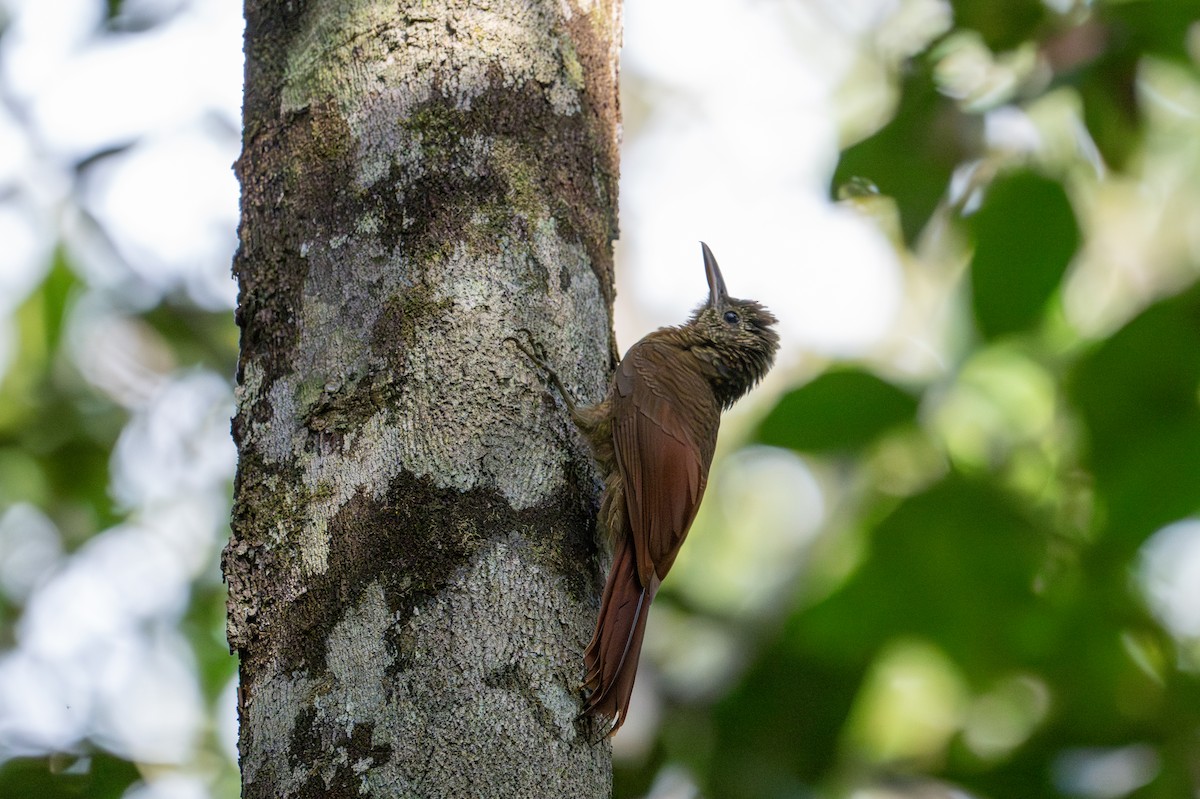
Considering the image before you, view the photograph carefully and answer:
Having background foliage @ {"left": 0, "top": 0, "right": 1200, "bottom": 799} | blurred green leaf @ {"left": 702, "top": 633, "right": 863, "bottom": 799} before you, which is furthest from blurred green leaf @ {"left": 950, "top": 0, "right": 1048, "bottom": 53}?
blurred green leaf @ {"left": 702, "top": 633, "right": 863, "bottom": 799}

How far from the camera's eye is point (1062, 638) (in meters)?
2.44

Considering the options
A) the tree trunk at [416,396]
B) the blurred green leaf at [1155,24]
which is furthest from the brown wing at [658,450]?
the blurred green leaf at [1155,24]

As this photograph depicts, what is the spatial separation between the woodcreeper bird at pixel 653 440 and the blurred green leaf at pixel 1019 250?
0.78 m

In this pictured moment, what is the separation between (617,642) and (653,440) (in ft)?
3.07

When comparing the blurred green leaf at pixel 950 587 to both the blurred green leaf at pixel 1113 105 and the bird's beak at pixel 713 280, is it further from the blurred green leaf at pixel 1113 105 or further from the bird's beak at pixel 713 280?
the bird's beak at pixel 713 280

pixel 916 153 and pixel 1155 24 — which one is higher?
pixel 1155 24

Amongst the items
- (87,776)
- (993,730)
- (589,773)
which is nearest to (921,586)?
(993,730)

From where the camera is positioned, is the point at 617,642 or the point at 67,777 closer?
the point at 617,642

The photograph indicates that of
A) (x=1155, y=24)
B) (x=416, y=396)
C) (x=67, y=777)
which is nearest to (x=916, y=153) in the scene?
(x=1155, y=24)

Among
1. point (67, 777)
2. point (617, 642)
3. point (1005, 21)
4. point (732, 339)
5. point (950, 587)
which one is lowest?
point (67, 777)

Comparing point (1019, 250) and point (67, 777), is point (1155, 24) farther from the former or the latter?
point (67, 777)

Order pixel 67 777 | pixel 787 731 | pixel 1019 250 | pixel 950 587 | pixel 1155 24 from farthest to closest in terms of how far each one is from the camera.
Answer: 1. pixel 67 777
2. pixel 787 731
3. pixel 1155 24
4. pixel 950 587
5. pixel 1019 250

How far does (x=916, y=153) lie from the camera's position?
8.40 ft

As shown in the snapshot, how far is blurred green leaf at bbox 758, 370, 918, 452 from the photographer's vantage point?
231cm
